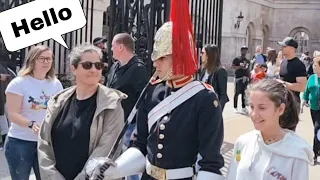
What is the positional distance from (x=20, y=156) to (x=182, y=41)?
198cm

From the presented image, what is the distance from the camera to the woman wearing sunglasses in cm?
339

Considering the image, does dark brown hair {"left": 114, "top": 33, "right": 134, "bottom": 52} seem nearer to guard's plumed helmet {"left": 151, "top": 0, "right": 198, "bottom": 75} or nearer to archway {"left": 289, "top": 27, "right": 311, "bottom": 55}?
guard's plumed helmet {"left": 151, "top": 0, "right": 198, "bottom": 75}

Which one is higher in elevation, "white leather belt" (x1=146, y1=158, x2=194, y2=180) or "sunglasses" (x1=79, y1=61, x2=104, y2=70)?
"sunglasses" (x1=79, y1=61, x2=104, y2=70)

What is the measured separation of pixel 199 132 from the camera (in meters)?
2.99

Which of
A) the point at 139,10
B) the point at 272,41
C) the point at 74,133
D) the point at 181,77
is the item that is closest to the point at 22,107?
the point at 74,133

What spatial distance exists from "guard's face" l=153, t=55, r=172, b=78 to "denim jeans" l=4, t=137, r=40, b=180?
69.3 inches

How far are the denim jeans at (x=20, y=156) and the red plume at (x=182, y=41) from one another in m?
1.88

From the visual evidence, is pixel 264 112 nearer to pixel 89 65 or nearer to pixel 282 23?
pixel 89 65

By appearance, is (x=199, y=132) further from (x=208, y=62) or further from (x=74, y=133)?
(x=208, y=62)

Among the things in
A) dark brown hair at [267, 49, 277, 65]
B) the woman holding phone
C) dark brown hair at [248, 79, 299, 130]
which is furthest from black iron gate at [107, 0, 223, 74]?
dark brown hair at [267, 49, 277, 65]

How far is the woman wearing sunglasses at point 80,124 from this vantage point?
3389 millimetres

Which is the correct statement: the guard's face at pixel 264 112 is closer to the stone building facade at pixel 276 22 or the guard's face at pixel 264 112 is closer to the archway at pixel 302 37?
the stone building facade at pixel 276 22

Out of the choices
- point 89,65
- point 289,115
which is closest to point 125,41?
point 89,65

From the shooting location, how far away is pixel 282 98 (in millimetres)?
2895
